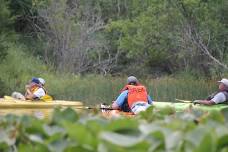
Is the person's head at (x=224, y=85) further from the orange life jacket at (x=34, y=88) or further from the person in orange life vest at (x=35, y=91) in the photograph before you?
the orange life jacket at (x=34, y=88)

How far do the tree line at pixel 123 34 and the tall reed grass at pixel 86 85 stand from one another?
0.93 m

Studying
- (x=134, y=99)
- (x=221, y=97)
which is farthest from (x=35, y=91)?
(x=221, y=97)

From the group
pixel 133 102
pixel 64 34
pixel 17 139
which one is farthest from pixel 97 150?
pixel 64 34

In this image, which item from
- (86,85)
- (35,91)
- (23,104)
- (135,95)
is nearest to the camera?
(135,95)

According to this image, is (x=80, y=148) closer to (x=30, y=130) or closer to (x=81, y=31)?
(x=30, y=130)

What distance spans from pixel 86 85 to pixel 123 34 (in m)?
11.7

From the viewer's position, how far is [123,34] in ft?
109

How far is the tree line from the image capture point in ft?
88.3

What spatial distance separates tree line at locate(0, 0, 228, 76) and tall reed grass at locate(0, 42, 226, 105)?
93cm

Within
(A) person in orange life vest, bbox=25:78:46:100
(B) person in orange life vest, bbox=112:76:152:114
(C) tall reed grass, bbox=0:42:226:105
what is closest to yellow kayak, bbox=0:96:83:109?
(A) person in orange life vest, bbox=25:78:46:100

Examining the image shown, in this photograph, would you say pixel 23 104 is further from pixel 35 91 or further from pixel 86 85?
pixel 86 85

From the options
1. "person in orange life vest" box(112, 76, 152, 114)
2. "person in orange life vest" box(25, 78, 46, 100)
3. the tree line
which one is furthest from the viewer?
the tree line

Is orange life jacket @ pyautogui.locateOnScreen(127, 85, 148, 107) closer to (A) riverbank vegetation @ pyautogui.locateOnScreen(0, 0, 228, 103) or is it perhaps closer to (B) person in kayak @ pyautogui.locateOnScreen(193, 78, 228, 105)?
(B) person in kayak @ pyautogui.locateOnScreen(193, 78, 228, 105)

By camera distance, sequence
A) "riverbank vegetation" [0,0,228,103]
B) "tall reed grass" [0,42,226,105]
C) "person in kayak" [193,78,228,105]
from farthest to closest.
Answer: "riverbank vegetation" [0,0,228,103] → "tall reed grass" [0,42,226,105] → "person in kayak" [193,78,228,105]
